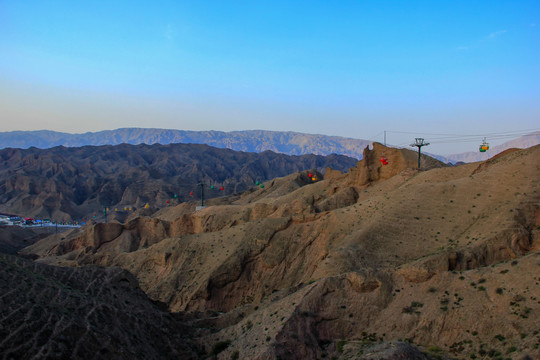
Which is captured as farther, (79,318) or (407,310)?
(407,310)

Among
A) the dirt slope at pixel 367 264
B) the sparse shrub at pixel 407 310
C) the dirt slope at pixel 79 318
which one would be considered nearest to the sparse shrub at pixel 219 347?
the dirt slope at pixel 367 264

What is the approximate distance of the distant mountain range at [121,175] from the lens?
101 meters

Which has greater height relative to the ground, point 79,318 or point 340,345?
point 79,318

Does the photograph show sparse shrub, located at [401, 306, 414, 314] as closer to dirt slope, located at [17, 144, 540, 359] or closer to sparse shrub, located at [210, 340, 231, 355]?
dirt slope, located at [17, 144, 540, 359]

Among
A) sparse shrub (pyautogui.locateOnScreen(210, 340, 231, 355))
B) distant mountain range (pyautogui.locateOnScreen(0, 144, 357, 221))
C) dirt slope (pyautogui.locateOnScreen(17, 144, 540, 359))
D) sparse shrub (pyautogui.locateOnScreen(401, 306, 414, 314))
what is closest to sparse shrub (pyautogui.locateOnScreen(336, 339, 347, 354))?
dirt slope (pyautogui.locateOnScreen(17, 144, 540, 359))

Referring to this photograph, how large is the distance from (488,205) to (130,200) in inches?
3515

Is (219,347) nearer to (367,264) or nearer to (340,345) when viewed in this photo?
(340,345)

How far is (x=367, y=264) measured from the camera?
81.4 feet

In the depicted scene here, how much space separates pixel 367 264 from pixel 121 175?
352 ft

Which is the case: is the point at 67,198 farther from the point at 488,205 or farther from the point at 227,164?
the point at 488,205

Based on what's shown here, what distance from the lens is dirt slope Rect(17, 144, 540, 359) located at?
16.0m

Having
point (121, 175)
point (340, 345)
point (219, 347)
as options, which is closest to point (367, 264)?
point (340, 345)

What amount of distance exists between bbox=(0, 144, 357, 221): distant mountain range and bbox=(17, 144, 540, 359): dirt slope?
27076 mm

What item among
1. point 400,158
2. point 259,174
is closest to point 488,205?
point 400,158
